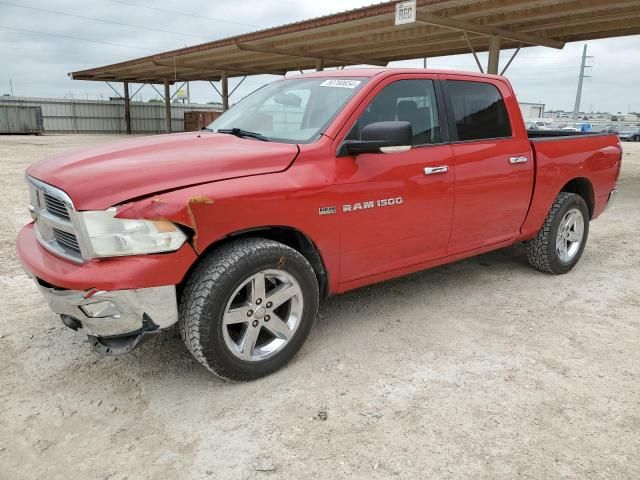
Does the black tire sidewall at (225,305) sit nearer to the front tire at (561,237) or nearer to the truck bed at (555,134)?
the front tire at (561,237)

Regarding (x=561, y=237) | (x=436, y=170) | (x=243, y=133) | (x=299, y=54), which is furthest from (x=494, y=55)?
(x=243, y=133)

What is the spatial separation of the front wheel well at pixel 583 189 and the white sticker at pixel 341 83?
2736 mm

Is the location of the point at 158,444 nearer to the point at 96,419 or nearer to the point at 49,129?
the point at 96,419

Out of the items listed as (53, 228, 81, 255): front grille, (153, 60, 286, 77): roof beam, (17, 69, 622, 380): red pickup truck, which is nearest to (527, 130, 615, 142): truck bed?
(17, 69, 622, 380): red pickup truck

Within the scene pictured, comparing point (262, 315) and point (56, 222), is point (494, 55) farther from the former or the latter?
point (56, 222)

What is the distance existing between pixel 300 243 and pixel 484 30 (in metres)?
11.9

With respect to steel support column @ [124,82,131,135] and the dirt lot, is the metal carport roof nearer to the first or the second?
the dirt lot

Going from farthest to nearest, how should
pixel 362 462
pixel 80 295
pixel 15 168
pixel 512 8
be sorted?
1. pixel 15 168
2. pixel 512 8
3. pixel 80 295
4. pixel 362 462

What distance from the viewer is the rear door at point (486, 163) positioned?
12.9 feet

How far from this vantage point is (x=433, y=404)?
279 centimetres

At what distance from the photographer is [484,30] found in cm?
1294

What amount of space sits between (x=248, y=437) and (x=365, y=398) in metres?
0.70

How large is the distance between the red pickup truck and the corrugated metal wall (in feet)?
125

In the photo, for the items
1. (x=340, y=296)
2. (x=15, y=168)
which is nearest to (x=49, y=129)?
(x=15, y=168)
